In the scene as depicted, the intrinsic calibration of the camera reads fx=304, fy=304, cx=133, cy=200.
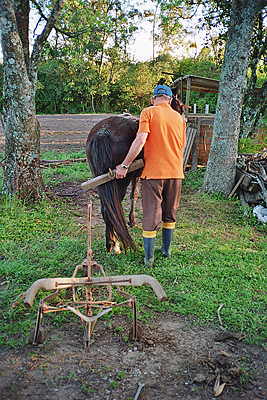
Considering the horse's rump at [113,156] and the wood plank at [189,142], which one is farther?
the wood plank at [189,142]

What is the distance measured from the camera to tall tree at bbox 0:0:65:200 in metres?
5.00

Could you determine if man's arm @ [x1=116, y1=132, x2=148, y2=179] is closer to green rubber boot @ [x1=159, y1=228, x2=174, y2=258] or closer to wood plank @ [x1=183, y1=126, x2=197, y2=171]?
green rubber boot @ [x1=159, y1=228, x2=174, y2=258]

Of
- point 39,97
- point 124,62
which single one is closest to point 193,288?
point 39,97

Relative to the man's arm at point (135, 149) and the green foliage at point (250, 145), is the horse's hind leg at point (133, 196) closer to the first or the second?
the man's arm at point (135, 149)

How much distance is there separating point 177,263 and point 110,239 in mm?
895

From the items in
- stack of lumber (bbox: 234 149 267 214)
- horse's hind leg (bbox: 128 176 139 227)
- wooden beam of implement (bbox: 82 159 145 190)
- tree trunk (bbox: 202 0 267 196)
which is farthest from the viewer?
tree trunk (bbox: 202 0 267 196)

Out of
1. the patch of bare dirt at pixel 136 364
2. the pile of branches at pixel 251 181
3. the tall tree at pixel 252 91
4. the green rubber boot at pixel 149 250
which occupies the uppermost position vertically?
the tall tree at pixel 252 91

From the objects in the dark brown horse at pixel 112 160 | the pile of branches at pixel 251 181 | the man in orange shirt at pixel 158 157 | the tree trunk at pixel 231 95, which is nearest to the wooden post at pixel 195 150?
the pile of branches at pixel 251 181

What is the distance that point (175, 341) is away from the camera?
2496 mm

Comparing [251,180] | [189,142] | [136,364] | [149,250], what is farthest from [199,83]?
[136,364]

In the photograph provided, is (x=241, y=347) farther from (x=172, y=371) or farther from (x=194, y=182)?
(x=194, y=182)

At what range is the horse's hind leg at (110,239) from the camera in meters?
3.79

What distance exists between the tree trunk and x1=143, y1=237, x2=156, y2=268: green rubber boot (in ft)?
10.4

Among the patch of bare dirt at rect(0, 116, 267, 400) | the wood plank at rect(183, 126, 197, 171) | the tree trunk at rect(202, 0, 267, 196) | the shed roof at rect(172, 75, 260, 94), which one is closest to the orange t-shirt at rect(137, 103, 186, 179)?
the patch of bare dirt at rect(0, 116, 267, 400)
